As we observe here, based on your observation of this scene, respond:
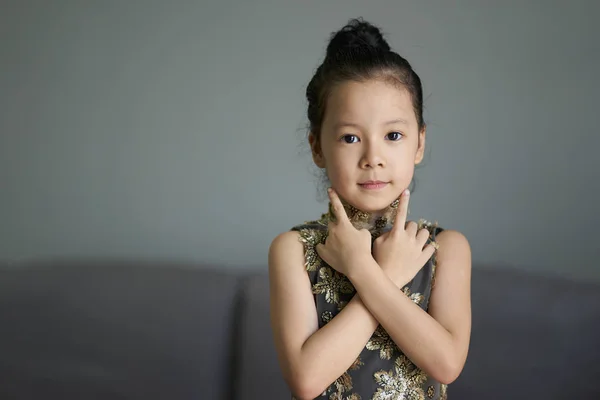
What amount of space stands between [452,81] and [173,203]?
820mm

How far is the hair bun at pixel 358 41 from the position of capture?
1.11m

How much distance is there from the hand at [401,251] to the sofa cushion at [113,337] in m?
0.71

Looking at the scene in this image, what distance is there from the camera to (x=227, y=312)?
165cm

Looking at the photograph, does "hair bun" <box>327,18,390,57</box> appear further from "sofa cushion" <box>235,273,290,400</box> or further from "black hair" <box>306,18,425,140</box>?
"sofa cushion" <box>235,273,290,400</box>

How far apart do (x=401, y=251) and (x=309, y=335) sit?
0.20 meters

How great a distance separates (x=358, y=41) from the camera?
44.0 inches

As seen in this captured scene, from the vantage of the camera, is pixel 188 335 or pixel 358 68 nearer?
pixel 358 68

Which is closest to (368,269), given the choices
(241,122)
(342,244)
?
(342,244)

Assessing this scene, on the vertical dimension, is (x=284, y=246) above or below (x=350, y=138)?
below

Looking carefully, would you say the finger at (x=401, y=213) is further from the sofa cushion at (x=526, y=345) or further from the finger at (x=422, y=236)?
the sofa cushion at (x=526, y=345)

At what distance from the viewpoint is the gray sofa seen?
1522 millimetres

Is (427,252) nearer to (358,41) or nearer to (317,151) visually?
(317,151)

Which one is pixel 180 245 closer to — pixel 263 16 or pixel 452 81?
pixel 263 16

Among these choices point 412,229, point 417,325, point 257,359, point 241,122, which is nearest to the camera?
point 417,325
